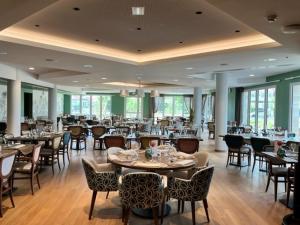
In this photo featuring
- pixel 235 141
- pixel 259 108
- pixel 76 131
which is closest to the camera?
pixel 235 141

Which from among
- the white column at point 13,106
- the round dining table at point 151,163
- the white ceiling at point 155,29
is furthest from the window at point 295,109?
the white column at point 13,106

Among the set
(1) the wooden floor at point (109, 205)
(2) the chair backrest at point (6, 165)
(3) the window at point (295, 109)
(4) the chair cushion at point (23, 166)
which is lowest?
(1) the wooden floor at point (109, 205)

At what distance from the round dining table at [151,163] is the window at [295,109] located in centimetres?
705

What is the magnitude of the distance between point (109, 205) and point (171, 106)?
Answer: 808 inches

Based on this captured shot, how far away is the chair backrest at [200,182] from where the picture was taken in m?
3.98

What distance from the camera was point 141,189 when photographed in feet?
11.9

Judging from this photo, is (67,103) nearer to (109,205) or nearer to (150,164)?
(109,205)

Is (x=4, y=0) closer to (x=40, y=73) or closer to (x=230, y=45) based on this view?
(x=230, y=45)

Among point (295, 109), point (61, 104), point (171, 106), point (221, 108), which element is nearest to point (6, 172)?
point (221, 108)

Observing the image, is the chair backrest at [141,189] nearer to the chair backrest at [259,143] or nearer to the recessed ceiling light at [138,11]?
the recessed ceiling light at [138,11]

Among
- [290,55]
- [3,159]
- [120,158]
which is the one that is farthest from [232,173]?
[3,159]

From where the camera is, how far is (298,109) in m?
10.2

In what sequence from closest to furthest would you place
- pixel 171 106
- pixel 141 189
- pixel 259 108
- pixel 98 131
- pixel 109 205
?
pixel 141 189 → pixel 109 205 → pixel 98 131 → pixel 259 108 → pixel 171 106

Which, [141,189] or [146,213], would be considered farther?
[146,213]
